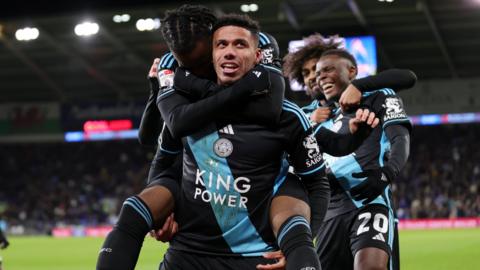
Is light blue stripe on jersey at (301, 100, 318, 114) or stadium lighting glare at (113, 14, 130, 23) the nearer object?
light blue stripe on jersey at (301, 100, 318, 114)

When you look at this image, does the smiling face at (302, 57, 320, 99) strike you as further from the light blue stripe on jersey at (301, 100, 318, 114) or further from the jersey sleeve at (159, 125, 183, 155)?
the jersey sleeve at (159, 125, 183, 155)

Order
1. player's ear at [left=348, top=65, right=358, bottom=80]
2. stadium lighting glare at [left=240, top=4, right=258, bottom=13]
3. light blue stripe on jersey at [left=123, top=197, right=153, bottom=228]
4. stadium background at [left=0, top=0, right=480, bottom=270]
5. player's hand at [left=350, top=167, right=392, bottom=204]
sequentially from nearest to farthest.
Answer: light blue stripe on jersey at [left=123, top=197, right=153, bottom=228] → player's hand at [left=350, top=167, right=392, bottom=204] → player's ear at [left=348, top=65, right=358, bottom=80] → stadium lighting glare at [left=240, top=4, right=258, bottom=13] → stadium background at [left=0, top=0, right=480, bottom=270]

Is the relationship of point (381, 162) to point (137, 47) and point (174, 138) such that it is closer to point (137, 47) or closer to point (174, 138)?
point (174, 138)

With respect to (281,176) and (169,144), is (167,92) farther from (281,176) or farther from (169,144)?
(281,176)

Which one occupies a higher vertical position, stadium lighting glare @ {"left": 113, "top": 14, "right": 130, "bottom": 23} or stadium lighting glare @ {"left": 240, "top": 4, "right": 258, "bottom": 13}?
stadium lighting glare @ {"left": 113, "top": 14, "right": 130, "bottom": 23}

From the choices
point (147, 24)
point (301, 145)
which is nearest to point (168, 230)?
point (301, 145)

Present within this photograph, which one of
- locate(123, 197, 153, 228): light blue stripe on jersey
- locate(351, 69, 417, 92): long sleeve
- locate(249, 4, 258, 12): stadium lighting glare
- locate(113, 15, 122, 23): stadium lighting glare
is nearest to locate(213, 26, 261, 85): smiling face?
locate(123, 197, 153, 228): light blue stripe on jersey

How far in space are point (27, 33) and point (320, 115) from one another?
Answer: 25.7 m

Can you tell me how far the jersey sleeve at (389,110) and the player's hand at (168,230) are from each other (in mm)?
1830

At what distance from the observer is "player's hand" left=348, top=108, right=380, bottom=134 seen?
4.54 metres

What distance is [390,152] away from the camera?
193 inches

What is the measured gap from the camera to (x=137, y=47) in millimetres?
31016

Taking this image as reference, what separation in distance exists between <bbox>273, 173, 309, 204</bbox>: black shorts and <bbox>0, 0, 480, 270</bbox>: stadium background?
47.5ft

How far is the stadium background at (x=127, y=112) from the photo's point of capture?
85.2ft
